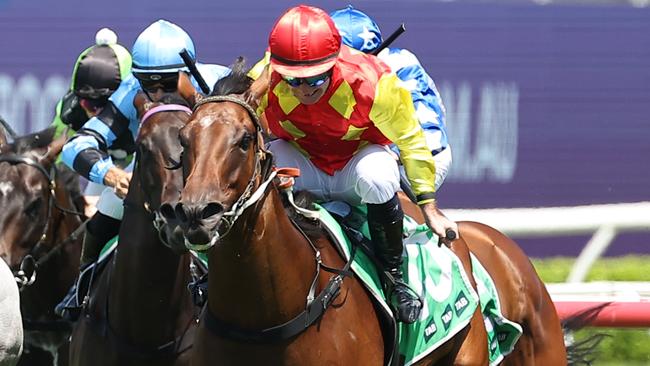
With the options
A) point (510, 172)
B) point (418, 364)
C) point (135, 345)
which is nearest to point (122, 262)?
point (135, 345)

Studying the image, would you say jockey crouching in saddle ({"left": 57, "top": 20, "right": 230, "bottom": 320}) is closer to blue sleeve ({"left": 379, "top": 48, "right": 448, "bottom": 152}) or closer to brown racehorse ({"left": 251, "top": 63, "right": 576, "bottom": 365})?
blue sleeve ({"left": 379, "top": 48, "right": 448, "bottom": 152})

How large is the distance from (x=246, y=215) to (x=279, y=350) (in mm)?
476

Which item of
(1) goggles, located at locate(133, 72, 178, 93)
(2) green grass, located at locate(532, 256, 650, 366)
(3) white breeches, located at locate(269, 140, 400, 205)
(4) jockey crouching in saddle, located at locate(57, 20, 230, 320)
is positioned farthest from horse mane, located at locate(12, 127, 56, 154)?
(2) green grass, located at locate(532, 256, 650, 366)

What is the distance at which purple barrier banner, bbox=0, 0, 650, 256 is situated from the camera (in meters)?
8.95

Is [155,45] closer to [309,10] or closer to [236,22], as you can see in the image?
[309,10]

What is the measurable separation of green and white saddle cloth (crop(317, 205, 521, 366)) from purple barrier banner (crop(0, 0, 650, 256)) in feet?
13.3

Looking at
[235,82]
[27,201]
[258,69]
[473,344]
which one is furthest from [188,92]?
[27,201]

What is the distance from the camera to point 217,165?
12.3 feet

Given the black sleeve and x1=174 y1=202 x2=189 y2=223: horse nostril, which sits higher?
x1=174 y1=202 x2=189 y2=223: horse nostril

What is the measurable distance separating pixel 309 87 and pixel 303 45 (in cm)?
16

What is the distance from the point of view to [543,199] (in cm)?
939

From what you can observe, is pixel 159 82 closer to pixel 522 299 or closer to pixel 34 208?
pixel 34 208

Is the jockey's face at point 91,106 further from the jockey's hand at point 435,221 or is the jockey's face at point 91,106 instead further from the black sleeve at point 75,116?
the jockey's hand at point 435,221

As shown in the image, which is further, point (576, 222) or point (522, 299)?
point (576, 222)
